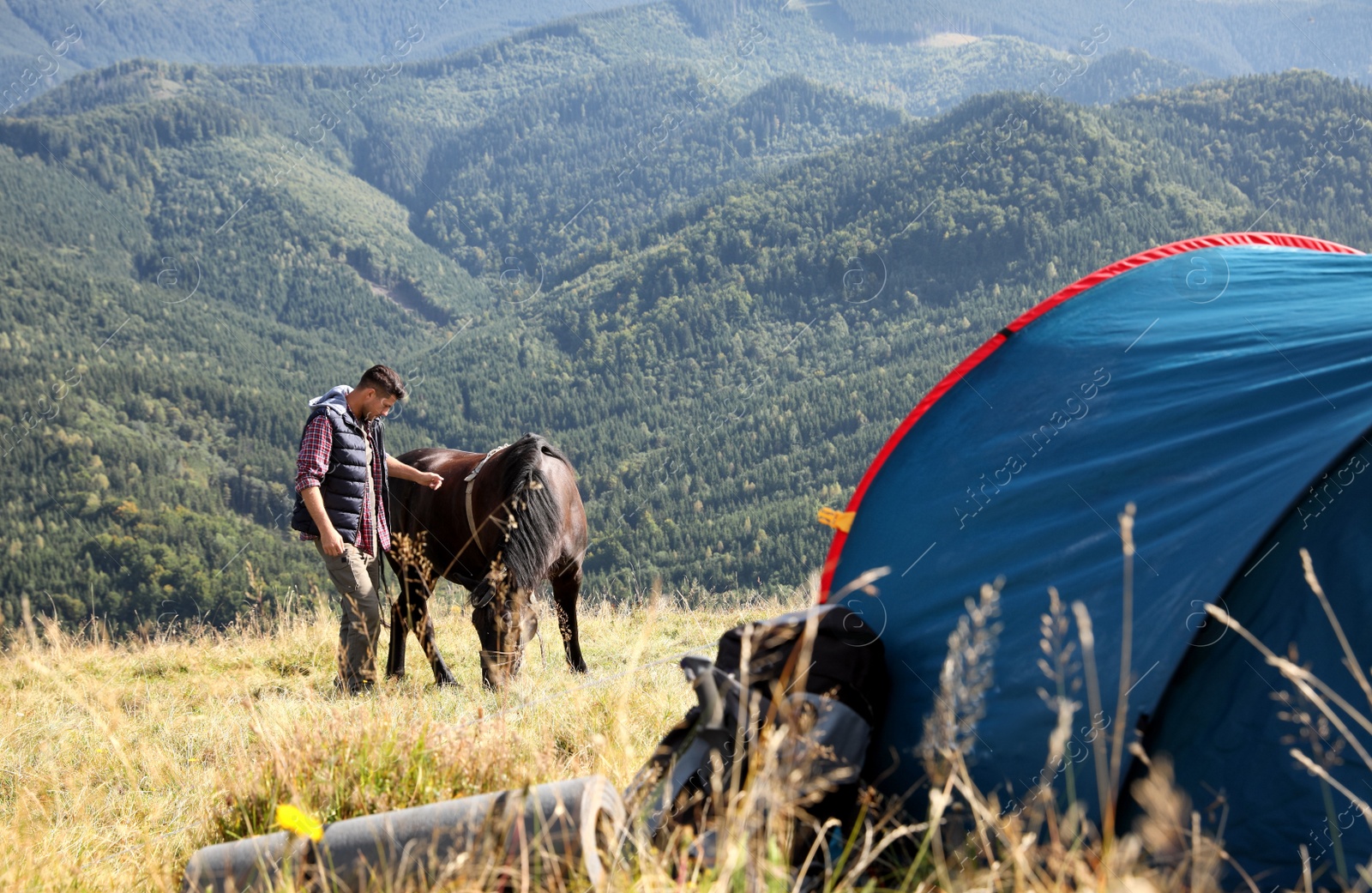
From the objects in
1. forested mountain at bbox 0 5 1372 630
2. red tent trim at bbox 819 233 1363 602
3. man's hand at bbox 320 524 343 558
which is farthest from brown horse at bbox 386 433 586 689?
forested mountain at bbox 0 5 1372 630

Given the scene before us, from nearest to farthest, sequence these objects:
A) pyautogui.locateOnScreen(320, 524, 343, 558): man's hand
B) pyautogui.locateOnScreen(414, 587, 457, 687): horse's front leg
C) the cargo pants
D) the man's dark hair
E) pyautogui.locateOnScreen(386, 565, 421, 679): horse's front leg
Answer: pyautogui.locateOnScreen(320, 524, 343, 558): man's hand < the cargo pants < the man's dark hair < pyautogui.locateOnScreen(414, 587, 457, 687): horse's front leg < pyautogui.locateOnScreen(386, 565, 421, 679): horse's front leg

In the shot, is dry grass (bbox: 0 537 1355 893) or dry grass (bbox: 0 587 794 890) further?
dry grass (bbox: 0 587 794 890)

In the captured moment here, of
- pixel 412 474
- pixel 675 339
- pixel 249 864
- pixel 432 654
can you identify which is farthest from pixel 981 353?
pixel 675 339

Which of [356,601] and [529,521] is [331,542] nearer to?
[356,601]

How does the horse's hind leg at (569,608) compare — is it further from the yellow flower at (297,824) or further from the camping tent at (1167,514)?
the yellow flower at (297,824)

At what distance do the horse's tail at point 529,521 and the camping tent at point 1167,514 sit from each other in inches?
101

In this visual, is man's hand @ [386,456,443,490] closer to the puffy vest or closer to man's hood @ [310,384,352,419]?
the puffy vest

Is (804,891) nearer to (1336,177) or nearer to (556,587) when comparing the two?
(556,587)

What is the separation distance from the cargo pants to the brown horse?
9.6 inches

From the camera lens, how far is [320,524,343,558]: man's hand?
526cm

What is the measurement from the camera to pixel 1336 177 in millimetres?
134125

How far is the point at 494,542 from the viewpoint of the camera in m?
6.52

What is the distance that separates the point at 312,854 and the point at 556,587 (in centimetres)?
452

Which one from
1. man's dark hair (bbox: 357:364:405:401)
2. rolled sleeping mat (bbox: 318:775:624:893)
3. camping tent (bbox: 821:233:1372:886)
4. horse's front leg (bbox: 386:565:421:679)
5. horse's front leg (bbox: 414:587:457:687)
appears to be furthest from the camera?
horse's front leg (bbox: 386:565:421:679)
